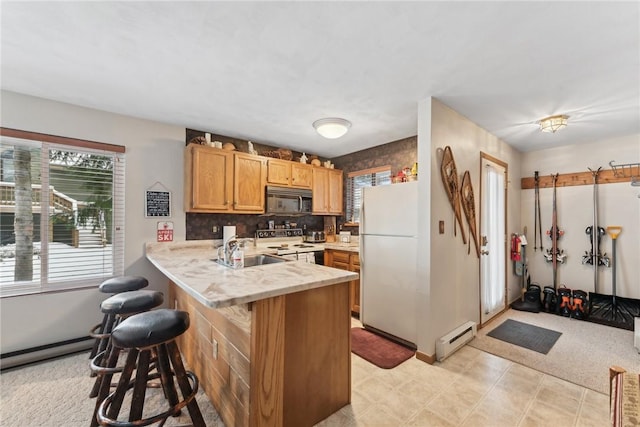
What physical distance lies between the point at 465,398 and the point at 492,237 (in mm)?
2239

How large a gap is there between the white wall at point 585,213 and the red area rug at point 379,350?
3166mm

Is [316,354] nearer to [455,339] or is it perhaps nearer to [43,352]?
[455,339]

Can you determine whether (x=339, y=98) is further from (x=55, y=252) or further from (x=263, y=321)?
(x=55, y=252)

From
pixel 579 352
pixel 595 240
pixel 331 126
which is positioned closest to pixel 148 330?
pixel 331 126

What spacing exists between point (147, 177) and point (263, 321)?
2657mm

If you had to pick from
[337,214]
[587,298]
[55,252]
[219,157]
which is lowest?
[587,298]

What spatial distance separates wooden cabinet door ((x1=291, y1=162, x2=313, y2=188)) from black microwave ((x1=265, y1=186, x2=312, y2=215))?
97 mm

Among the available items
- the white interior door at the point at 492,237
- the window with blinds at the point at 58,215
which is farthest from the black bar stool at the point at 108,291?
the white interior door at the point at 492,237

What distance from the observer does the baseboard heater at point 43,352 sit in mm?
2385

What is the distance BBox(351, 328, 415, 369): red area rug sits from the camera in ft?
8.23

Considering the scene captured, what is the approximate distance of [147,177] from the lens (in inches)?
126

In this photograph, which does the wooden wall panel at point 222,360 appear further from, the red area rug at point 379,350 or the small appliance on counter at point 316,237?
the small appliance on counter at point 316,237

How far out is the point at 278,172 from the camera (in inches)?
160

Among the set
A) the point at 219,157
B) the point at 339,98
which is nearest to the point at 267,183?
the point at 219,157
